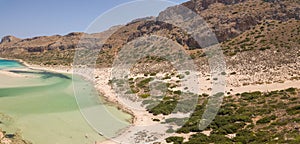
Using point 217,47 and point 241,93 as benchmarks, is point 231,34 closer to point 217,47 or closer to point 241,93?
point 217,47

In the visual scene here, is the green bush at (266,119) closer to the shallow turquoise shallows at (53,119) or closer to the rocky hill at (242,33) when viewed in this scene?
the shallow turquoise shallows at (53,119)

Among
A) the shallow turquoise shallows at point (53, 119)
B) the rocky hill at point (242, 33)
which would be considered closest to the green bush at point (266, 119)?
the shallow turquoise shallows at point (53, 119)

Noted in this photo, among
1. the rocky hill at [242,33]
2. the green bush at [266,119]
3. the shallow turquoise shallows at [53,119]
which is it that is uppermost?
the rocky hill at [242,33]

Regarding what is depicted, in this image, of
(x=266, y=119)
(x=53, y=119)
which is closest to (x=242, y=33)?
(x=266, y=119)

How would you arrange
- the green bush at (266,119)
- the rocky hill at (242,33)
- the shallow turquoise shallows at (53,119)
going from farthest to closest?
the rocky hill at (242,33) → the shallow turquoise shallows at (53,119) → the green bush at (266,119)

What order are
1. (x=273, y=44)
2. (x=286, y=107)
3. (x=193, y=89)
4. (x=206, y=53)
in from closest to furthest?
1. (x=286, y=107)
2. (x=193, y=89)
3. (x=273, y=44)
4. (x=206, y=53)

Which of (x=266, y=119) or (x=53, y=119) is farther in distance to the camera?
(x=53, y=119)

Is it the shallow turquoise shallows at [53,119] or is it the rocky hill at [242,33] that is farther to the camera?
the rocky hill at [242,33]

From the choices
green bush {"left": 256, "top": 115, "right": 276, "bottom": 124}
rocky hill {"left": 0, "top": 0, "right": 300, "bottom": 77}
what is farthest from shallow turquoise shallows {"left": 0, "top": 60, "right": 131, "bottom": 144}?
rocky hill {"left": 0, "top": 0, "right": 300, "bottom": 77}

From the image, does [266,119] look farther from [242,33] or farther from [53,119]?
[242,33]

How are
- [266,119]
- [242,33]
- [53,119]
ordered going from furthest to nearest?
[242,33], [53,119], [266,119]

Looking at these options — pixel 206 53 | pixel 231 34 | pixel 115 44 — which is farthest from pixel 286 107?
pixel 115 44
